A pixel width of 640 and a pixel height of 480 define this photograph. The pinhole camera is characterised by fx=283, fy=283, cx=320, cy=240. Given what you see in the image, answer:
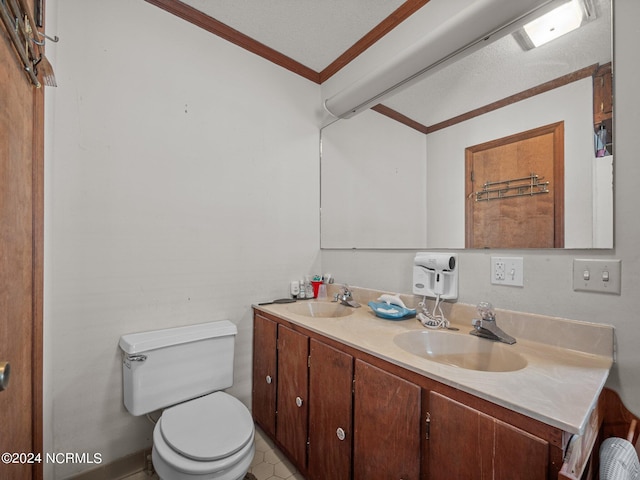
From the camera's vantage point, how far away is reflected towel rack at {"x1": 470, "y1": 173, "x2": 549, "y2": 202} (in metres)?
1.15

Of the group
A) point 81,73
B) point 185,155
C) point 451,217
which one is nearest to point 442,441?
point 451,217

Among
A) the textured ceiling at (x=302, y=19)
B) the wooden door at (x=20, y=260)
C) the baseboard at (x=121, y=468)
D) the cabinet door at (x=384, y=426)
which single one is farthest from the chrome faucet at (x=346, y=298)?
the textured ceiling at (x=302, y=19)

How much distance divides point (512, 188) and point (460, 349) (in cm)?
73

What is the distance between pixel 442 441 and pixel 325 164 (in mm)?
1839

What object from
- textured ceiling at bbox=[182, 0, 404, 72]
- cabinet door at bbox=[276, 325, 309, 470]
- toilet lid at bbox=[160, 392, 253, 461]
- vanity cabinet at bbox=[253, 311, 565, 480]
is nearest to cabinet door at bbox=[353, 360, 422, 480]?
vanity cabinet at bbox=[253, 311, 565, 480]

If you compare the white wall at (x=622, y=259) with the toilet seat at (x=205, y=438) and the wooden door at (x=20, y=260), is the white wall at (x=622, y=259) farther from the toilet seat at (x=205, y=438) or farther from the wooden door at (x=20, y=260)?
the wooden door at (x=20, y=260)

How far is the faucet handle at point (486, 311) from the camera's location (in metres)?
1.17

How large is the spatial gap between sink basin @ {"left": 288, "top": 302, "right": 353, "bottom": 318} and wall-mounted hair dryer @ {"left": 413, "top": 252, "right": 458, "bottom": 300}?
0.52 m

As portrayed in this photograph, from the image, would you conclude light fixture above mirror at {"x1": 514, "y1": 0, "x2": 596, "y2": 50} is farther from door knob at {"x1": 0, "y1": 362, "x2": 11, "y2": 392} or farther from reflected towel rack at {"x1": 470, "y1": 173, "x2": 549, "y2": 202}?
door knob at {"x1": 0, "y1": 362, "x2": 11, "y2": 392}

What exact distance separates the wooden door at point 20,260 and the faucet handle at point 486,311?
5.15 feet

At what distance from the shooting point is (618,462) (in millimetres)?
725

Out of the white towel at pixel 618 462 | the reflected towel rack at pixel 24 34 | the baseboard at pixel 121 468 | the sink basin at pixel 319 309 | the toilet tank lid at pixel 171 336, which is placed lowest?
the baseboard at pixel 121 468

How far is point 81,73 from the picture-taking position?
4.36 feet

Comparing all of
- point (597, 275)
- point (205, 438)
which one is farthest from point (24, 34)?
point (597, 275)
